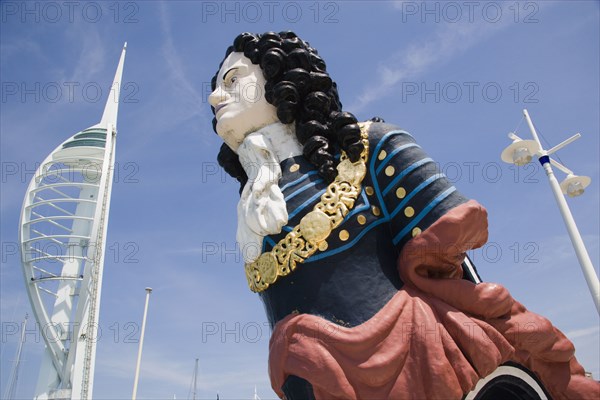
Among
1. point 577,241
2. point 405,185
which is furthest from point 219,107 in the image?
point 577,241

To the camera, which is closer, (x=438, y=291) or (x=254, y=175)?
(x=438, y=291)

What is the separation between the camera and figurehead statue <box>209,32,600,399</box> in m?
2.55

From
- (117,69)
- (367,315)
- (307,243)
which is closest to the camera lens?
(367,315)

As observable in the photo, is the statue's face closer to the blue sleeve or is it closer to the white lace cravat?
the white lace cravat

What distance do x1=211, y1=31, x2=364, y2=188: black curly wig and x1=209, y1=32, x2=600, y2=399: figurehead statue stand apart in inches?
0.5

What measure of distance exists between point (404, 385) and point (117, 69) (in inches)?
1167

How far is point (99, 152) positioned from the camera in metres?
27.0

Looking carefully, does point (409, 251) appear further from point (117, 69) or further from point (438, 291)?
point (117, 69)

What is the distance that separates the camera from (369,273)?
2.90m

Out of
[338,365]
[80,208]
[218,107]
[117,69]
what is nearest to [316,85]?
[218,107]

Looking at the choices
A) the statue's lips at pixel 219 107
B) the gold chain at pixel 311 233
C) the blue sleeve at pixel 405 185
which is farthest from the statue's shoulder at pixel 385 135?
the statue's lips at pixel 219 107

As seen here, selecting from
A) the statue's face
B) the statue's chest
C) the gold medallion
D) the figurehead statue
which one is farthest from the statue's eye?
the gold medallion

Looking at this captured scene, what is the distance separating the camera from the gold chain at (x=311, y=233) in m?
2.93

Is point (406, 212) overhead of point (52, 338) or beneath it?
beneath
